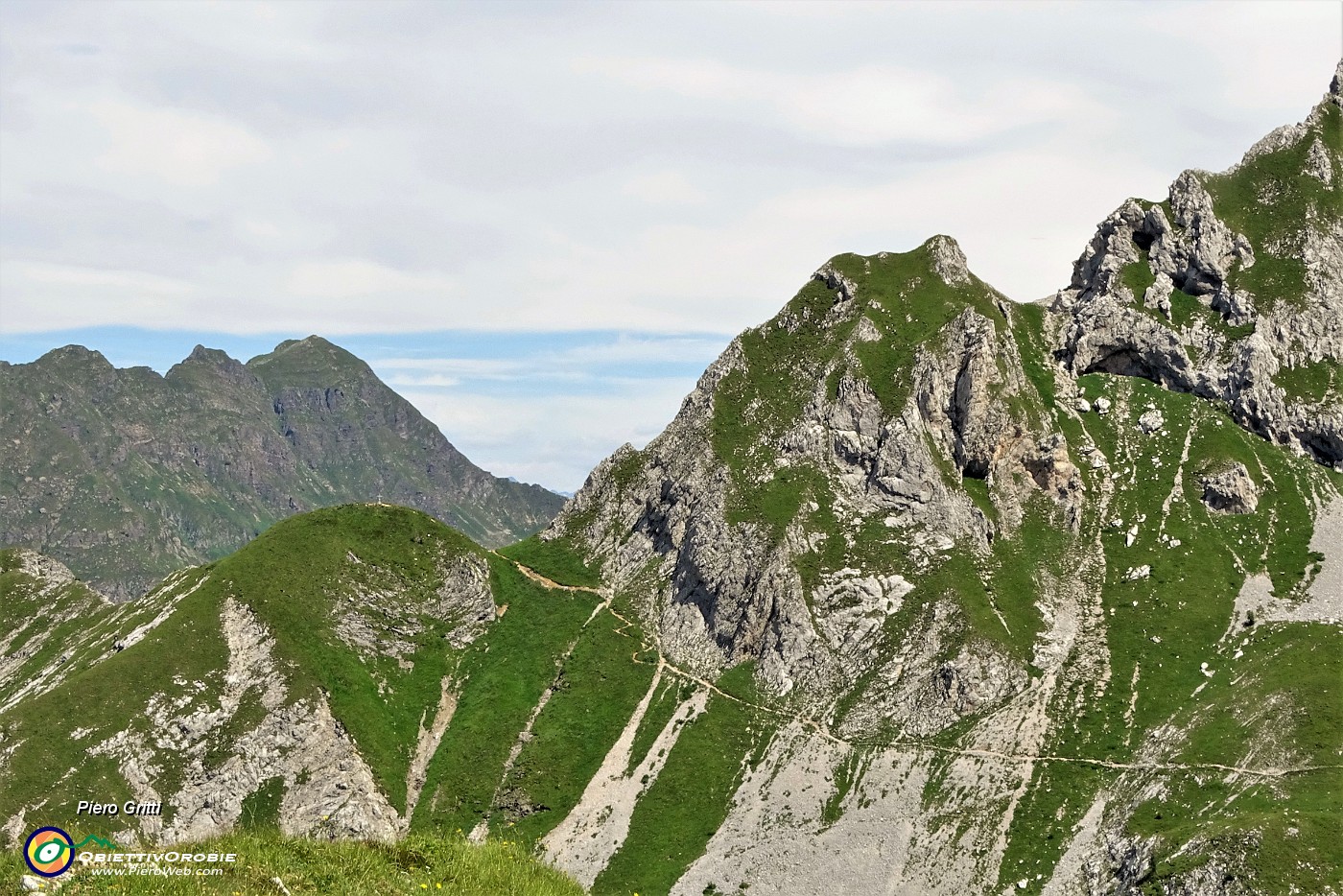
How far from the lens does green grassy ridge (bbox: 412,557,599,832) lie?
151 metres

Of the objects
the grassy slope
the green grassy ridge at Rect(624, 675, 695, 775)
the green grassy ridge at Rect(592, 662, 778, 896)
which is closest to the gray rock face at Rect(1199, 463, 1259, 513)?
the green grassy ridge at Rect(592, 662, 778, 896)

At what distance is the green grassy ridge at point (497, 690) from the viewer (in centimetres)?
15075

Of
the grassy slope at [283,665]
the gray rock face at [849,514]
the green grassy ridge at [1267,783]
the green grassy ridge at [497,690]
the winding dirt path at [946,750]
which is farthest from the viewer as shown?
the gray rock face at [849,514]

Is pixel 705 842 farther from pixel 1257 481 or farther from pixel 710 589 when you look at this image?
pixel 1257 481

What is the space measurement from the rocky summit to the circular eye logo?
353ft

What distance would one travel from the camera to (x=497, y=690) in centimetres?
17038

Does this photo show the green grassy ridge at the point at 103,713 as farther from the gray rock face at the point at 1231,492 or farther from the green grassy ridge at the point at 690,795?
the gray rock face at the point at 1231,492

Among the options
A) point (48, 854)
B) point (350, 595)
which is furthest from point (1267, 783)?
point (350, 595)

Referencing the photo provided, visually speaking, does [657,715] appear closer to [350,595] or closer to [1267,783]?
[350,595]

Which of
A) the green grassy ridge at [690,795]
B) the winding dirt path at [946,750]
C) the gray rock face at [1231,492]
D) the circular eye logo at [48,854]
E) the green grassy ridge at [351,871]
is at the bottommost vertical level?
the green grassy ridge at [690,795]

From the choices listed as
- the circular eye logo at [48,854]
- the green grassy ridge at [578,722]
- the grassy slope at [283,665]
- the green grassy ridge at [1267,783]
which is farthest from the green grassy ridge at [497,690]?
the circular eye logo at [48,854]

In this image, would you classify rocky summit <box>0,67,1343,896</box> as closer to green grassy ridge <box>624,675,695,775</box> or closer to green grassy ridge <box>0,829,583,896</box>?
green grassy ridge <box>624,675,695,775</box>

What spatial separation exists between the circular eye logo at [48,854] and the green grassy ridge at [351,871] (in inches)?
13.2

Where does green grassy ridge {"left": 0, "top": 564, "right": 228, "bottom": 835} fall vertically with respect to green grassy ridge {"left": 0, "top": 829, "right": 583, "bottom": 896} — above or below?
below
